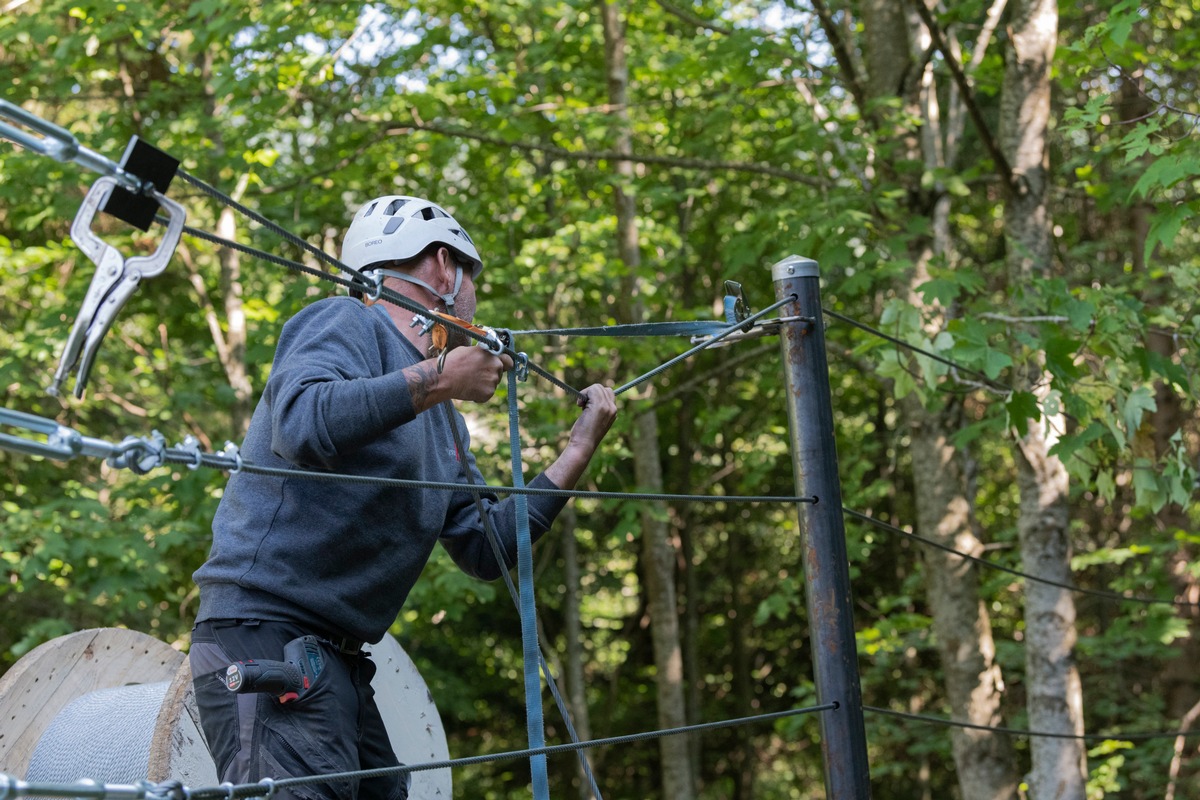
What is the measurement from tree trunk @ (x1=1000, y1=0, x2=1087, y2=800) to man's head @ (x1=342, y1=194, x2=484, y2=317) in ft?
13.1

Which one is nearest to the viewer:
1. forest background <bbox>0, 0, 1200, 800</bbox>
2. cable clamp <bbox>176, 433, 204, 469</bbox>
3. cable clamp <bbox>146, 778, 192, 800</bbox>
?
cable clamp <bbox>146, 778, 192, 800</bbox>

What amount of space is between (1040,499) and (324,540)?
15.8 ft

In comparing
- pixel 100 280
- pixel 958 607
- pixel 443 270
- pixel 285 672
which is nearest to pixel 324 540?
pixel 285 672

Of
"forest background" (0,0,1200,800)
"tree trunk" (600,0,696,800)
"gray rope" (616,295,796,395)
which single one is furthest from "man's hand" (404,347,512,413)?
"tree trunk" (600,0,696,800)

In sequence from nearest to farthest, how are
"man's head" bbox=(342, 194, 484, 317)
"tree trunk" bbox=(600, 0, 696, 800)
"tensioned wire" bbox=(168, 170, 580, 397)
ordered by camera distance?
"tensioned wire" bbox=(168, 170, 580, 397) < "man's head" bbox=(342, 194, 484, 317) < "tree trunk" bbox=(600, 0, 696, 800)

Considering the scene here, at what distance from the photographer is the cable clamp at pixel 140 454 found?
5.43 ft

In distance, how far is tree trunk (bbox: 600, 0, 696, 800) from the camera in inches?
389

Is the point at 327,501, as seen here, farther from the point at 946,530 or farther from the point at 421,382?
the point at 946,530

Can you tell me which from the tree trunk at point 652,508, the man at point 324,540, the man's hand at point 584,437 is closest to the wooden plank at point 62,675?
the man at point 324,540

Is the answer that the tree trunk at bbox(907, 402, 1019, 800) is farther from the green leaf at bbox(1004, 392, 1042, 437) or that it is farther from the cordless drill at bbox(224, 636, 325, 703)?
the cordless drill at bbox(224, 636, 325, 703)

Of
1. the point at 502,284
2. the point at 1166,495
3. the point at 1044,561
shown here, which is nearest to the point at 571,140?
the point at 502,284

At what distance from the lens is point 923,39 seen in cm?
771

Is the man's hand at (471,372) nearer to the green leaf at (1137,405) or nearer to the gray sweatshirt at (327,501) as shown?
the gray sweatshirt at (327,501)

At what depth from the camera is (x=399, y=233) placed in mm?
2922
